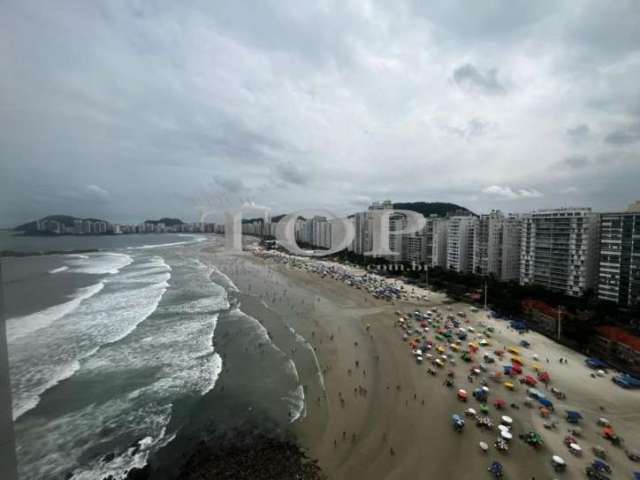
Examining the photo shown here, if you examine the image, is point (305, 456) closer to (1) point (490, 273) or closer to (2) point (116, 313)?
(2) point (116, 313)

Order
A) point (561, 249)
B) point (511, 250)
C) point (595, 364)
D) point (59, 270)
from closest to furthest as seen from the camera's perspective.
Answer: point (595, 364) < point (561, 249) < point (511, 250) < point (59, 270)

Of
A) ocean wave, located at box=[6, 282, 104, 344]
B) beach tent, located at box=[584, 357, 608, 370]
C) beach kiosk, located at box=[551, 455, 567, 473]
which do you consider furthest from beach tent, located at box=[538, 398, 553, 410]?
ocean wave, located at box=[6, 282, 104, 344]

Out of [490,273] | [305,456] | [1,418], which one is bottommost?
[305,456]

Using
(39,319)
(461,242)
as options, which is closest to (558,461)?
(39,319)

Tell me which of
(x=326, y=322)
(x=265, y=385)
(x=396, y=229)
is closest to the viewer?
(x=265, y=385)

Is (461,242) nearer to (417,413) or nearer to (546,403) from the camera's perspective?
(546,403)

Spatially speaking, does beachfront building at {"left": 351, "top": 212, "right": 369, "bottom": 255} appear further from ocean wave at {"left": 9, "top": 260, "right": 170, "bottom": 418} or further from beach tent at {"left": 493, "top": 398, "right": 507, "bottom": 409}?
beach tent at {"left": 493, "top": 398, "right": 507, "bottom": 409}

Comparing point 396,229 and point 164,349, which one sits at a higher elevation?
point 396,229

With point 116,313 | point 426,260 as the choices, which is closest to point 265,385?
point 116,313
